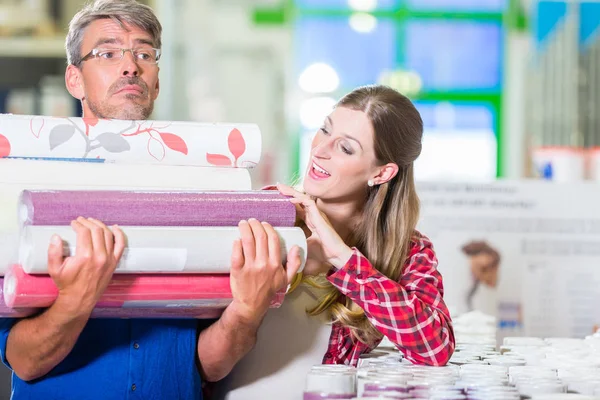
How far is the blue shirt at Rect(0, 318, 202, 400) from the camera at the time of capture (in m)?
1.62

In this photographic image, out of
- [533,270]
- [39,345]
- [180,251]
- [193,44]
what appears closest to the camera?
A: [180,251]

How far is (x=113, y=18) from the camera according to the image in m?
1.92

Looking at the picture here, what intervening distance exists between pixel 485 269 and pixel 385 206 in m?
1.56

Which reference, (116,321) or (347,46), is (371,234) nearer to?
(116,321)

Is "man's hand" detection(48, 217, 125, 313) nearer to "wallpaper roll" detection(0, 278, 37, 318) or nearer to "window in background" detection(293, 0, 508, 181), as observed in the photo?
"wallpaper roll" detection(0, 278, 37, 318)

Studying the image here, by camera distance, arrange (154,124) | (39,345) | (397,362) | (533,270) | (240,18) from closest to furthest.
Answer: (39,345) → (154,124) → (397,362) → (533,270) → (240,18)

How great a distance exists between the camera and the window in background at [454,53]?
29.0 ft

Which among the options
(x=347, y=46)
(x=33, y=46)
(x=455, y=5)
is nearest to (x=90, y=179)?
(x=33, y=46)

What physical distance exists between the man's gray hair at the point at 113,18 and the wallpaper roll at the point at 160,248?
2.27 feet

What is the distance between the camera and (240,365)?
182 cm

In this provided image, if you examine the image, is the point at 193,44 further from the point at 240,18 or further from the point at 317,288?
the point at 317,288

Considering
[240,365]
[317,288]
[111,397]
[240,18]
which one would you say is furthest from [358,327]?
[240,18]

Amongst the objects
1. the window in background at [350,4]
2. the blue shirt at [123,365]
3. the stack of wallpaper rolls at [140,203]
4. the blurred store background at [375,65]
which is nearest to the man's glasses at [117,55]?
the stack of wallpaper rolls at [140,203]

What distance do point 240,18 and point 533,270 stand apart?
19.3ft
